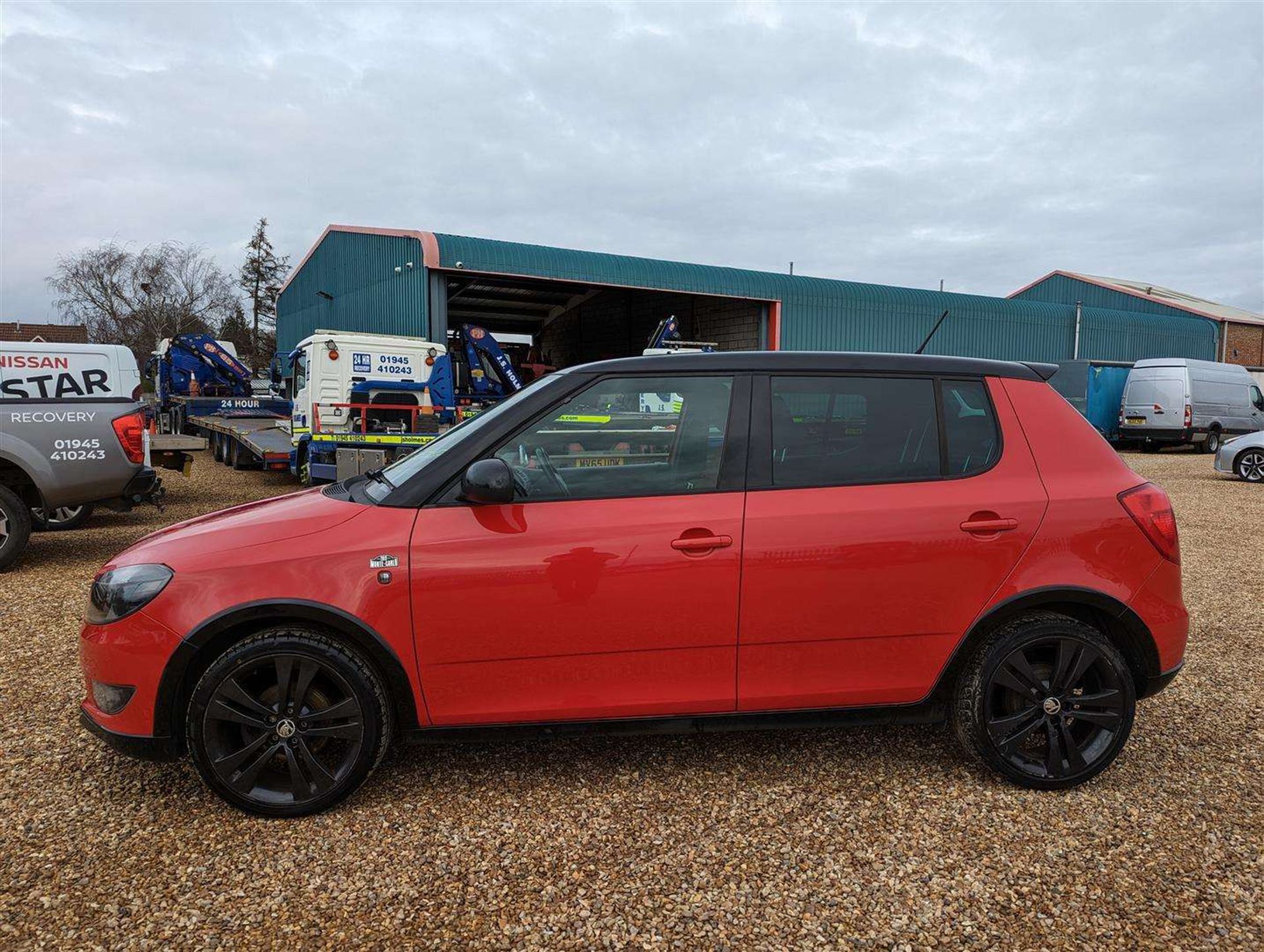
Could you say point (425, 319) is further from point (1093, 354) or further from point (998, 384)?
point (1093, 354)

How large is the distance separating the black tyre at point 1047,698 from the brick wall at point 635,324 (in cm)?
1798

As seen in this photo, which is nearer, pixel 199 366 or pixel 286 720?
pixel 286 720

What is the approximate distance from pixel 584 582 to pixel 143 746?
1631 millimetres

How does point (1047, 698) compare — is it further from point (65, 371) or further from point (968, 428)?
point (65, 371)

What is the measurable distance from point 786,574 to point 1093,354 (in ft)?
99.3

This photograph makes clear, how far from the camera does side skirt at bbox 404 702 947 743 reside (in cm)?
288

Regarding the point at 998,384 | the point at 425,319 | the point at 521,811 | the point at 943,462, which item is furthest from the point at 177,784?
the point at 425,319

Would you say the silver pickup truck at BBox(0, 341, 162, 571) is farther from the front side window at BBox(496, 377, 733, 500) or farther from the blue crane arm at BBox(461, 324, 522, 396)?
the blue crane arm at BBox(461, 324, 522, 396)

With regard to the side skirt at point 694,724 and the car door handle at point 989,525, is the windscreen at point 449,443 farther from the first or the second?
the car door handle at point 989,525

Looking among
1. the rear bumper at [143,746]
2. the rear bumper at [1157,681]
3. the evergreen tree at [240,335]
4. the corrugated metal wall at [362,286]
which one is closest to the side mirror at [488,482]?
Answer: the rear bumper at [143,746]

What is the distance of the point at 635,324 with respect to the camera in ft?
84.6

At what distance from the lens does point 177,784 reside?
312 centimetres

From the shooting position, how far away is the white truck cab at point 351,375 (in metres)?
12.7

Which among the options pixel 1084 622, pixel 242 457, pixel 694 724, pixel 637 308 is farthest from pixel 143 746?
pixel 637 308
